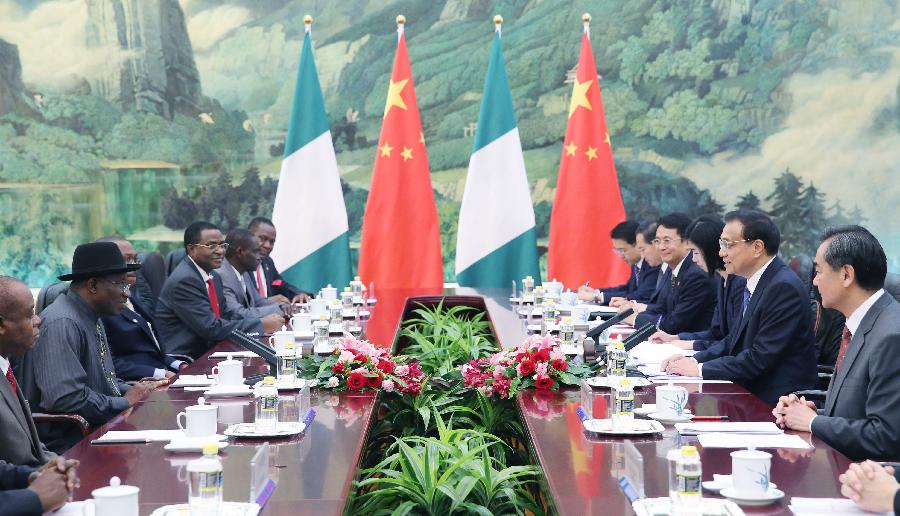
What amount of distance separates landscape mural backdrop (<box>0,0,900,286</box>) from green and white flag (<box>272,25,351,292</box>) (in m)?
1.35

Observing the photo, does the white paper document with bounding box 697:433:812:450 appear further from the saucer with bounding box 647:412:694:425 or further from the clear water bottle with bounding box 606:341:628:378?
the clear water bottle with bounding box 606:341:628:378

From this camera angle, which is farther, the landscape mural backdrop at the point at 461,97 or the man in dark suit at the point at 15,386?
the landscape mural backdrop at the point at 461,97

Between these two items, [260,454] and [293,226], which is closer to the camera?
[260,454]

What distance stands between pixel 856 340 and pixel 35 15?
29.5ft

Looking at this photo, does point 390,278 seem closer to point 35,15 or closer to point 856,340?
point 35,15

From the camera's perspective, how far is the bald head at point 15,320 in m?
2.88

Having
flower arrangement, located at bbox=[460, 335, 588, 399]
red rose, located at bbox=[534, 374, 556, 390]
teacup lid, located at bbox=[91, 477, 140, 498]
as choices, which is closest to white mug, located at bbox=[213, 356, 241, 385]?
flower arrangement, located at bbox=[460, 335, 588, 399]

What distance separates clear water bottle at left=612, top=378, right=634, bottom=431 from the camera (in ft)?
8.98

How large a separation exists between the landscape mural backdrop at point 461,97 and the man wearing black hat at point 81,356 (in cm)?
612

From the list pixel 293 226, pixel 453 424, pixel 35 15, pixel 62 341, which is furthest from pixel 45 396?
pixel 35 15

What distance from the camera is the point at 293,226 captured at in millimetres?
8594

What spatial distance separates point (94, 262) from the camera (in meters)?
3.87

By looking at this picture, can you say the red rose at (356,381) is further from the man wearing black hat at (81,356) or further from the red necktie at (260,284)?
the red necktie at (260,284)

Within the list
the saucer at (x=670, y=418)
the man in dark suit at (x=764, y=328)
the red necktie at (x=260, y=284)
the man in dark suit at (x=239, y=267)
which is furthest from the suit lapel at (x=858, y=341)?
the red necktie at (x=260, y=284)
